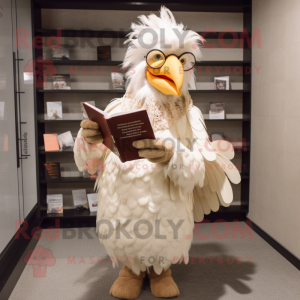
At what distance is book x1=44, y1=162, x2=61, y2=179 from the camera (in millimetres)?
3087

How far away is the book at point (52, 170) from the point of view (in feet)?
10.1

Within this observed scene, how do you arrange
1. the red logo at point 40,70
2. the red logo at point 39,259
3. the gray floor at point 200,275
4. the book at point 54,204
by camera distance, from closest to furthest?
the gray floor at point 200,275 → the red logo at point 39,259 → the red logo at point 40,70 → the book at point 54,204

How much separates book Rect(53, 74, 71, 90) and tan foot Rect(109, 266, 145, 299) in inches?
77.7

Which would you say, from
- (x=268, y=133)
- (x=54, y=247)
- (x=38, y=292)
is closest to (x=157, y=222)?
(x=38, y=292)

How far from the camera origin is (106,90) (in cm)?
296

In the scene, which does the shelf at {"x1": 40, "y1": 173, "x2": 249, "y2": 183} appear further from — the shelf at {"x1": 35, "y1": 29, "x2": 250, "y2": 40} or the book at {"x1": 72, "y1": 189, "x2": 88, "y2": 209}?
the shelf at {"x1": 35, "y1": 29, "x2": 250, "y2": 40}

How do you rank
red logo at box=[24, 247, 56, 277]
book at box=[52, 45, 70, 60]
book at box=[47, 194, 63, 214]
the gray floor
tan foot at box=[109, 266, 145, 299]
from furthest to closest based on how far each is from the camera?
book at box=[47, 194, 63, 214], book at box=[52, 45, 70, 60], red logo at box=[24, 247, 56, 277], the gray floor, tan foot at box=[109, 266, 145, 299]

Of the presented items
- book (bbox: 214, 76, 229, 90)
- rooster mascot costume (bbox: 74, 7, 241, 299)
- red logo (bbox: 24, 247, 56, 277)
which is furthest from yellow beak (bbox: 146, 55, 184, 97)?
book (bbox: 214, 76, 229, 90)

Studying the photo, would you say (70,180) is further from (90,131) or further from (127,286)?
(90,131)

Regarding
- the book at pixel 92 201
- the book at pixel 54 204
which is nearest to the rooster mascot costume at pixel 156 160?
the book at pixel 92 201

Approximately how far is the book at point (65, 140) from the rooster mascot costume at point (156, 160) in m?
1.52

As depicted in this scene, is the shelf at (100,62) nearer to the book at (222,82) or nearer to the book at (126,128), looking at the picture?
the book at (222,82)

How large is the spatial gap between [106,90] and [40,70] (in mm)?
710

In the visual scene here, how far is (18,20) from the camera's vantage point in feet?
8.30
